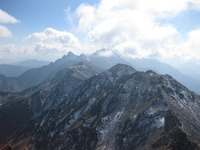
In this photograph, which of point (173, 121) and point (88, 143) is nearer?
point (173, 121)

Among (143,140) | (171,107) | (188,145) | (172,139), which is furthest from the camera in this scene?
(171,107)

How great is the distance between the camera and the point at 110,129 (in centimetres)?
19900

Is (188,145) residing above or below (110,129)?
above

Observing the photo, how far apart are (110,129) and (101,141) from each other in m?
14.8

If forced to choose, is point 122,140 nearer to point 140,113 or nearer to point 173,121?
point 140,113

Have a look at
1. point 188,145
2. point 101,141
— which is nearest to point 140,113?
point 101,141

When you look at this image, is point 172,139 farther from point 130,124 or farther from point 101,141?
point 101,141

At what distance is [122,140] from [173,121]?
43.1m

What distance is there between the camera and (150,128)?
178000 mm

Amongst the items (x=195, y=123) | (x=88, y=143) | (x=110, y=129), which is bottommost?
(x=88, y=143)

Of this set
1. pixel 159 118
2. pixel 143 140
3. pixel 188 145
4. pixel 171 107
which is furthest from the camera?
pixel 171 107

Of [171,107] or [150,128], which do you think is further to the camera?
[171,107]

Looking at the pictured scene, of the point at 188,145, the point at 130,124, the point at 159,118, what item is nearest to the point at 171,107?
the point at 159,118

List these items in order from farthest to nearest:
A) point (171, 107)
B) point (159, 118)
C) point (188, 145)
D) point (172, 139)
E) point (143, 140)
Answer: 1. point (171, 107)
2. point (159, 118)
3. point (143, 140)
4. point (172, 139)
5. point (188, 145)
